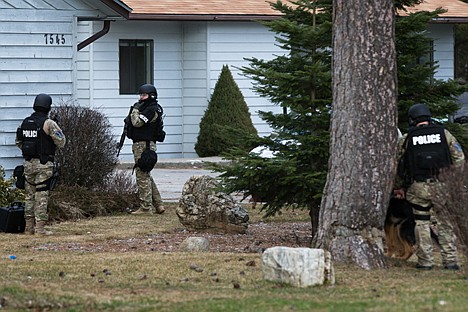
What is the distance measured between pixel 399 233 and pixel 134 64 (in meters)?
16.3

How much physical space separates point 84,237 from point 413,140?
517 cm

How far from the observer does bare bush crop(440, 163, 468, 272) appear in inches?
399

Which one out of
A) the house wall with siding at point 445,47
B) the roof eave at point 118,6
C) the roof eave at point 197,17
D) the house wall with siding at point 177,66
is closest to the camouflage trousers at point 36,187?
the roof eave at point 118,6

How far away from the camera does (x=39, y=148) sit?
555 inches

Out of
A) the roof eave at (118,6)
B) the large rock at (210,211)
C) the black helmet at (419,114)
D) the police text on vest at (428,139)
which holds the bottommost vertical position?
the large rock at (210,211)

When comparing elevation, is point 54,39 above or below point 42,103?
above

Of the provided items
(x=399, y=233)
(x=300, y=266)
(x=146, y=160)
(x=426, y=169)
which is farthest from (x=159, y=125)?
(x=300, y=266)

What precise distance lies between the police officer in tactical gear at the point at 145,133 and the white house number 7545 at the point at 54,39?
5.92 feet

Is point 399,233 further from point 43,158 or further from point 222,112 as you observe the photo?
point 222,112

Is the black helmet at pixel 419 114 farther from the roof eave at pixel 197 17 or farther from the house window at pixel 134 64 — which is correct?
the house window at pixel 134 64

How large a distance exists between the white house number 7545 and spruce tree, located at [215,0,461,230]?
505 centimetres

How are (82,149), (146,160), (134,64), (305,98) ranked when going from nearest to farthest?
(305,98), (146,160), (82,149), (134,64)

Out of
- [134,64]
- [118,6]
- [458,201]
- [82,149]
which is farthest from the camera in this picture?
[134,64]

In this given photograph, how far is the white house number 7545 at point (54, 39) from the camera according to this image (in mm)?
17406
